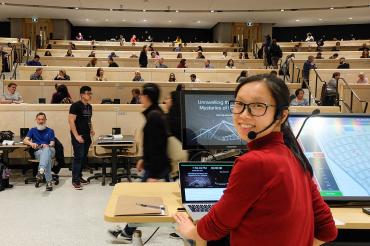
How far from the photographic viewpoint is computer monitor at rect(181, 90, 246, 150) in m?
2.87

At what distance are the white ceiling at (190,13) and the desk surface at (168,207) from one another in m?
18.3

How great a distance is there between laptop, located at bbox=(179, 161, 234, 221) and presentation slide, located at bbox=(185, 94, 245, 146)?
0.80 ft

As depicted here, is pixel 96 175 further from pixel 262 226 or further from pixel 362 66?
pixel 362 66

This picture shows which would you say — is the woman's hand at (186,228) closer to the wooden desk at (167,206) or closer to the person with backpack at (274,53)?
the wooden desk at (167,206)

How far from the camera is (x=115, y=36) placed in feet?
105

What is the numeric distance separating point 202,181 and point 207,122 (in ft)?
1.42

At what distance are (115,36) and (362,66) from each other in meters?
19.0

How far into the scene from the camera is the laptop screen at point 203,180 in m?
2.58

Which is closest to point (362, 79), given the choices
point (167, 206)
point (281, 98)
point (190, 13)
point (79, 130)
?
point (79, 130)

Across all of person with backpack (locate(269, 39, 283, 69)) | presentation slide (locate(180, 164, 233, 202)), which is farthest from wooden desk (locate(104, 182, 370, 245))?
person with backpack (locate(269, 39, 283, 69))

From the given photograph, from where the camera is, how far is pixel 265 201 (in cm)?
148

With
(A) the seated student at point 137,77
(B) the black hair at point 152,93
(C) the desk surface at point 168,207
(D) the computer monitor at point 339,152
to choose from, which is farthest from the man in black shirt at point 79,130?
(A) the seated student at point 137,77

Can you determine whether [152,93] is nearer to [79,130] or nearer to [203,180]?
[203,180]

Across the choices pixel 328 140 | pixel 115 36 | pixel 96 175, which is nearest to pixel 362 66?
pixel 96 175
